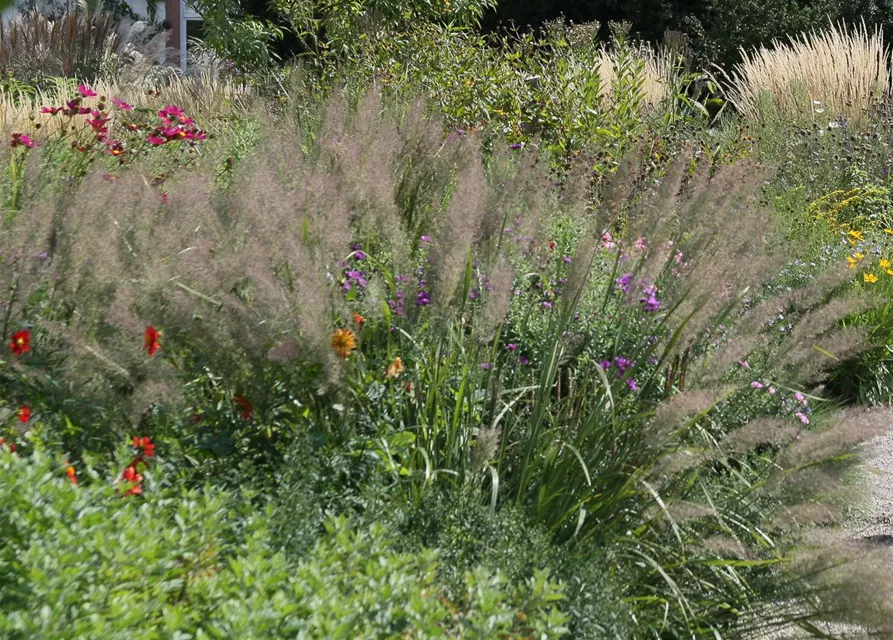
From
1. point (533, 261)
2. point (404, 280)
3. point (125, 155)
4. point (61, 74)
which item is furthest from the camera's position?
point (61, 74)

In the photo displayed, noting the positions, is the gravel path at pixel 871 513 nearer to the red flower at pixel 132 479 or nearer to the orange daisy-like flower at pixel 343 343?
the orange daisy-like flower at pixel 343 343

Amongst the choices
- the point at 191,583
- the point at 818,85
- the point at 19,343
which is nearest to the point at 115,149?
the point at 19,343

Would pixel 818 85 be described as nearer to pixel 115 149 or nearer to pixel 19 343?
pixel 115 149

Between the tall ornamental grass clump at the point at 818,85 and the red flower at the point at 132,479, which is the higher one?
the red flower at the point at 132,479

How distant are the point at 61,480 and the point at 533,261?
5.59ft

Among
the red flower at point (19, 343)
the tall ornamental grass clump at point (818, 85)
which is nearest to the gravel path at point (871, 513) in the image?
the red flower at point (19, 343)

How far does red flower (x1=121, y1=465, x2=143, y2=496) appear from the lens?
7.79ft

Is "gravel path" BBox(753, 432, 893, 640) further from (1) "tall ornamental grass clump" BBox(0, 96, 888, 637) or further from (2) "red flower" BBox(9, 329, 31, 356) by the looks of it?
(2) "red flower" BBox(9, 329, 31, 356)

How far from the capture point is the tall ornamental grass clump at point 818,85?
10703mm

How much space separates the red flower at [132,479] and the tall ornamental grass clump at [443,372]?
0.09 meters

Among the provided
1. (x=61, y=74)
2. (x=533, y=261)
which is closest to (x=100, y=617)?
(x=533, y=261)

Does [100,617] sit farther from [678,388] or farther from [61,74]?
[61,74]

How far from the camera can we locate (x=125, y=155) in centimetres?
610

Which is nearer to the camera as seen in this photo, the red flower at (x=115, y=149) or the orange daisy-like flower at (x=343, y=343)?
the orange daisy-like flower at (x=343, y=343)
